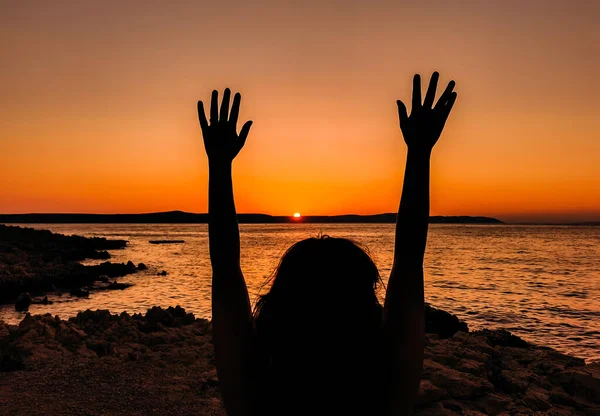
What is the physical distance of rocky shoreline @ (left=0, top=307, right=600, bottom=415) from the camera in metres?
6.94

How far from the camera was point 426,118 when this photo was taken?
1857mm

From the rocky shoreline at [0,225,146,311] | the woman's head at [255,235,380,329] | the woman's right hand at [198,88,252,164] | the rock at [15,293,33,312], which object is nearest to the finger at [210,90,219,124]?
the woman's right hand at [198,88,252,164]

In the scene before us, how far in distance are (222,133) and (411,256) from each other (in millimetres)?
805

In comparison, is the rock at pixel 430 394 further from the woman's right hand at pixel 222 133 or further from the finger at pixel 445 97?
the woman's right hand at pixel 222 133

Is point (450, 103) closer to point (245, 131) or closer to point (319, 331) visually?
point (245, 131)

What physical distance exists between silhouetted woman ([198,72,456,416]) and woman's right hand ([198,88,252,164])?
218mm

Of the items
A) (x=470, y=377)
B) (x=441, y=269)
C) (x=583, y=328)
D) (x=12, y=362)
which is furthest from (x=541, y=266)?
(x=12, y=362)

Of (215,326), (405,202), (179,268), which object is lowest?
(179,268)

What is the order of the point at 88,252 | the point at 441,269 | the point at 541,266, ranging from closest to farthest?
1. the point at 441,269
2. the point at 541,266
3. the point at 88,252

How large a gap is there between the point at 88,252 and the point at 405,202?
5388cm

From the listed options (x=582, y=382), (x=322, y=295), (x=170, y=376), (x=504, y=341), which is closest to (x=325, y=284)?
(x=322, y=295)

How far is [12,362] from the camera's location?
8.10 metres

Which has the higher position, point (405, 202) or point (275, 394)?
point (405, 202)

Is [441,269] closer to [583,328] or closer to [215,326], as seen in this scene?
[583,328]
